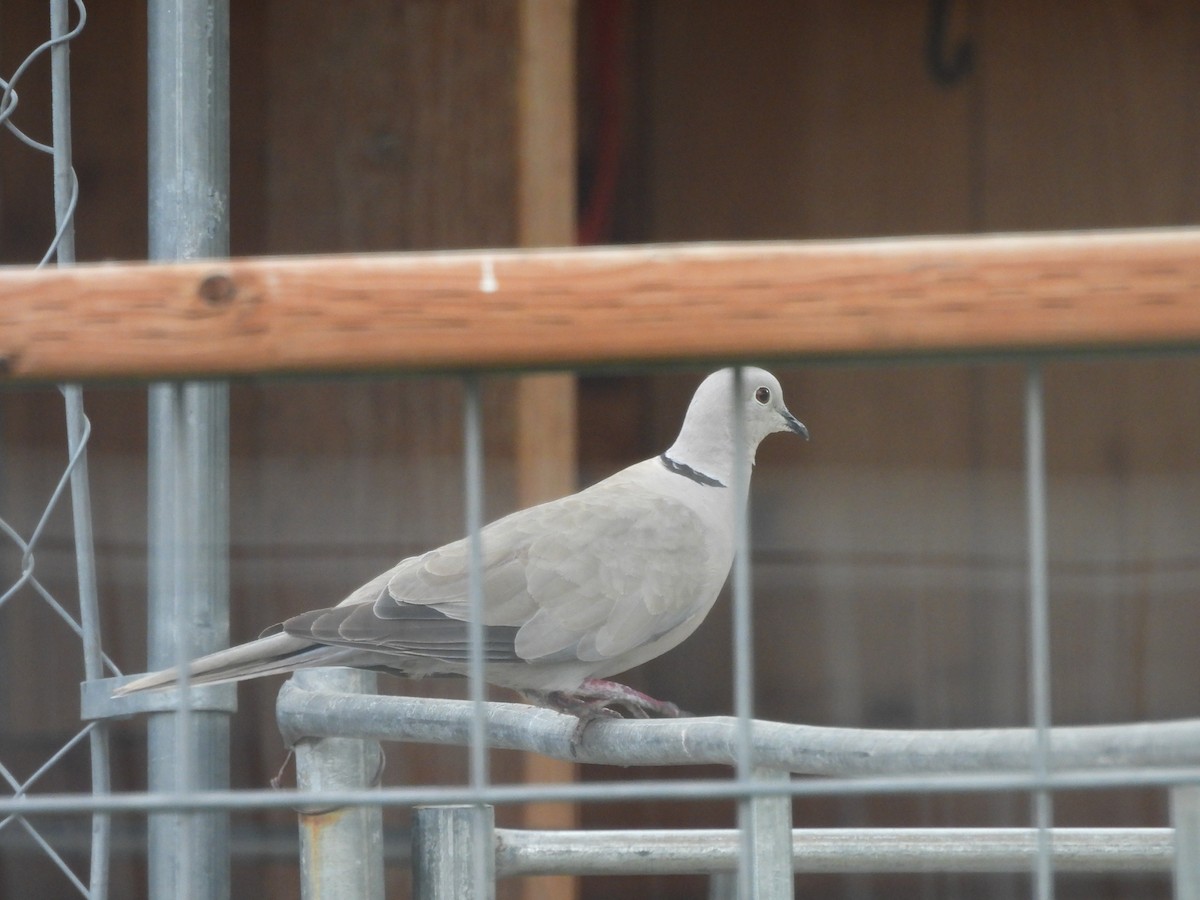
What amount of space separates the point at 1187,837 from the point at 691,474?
3.82 feet

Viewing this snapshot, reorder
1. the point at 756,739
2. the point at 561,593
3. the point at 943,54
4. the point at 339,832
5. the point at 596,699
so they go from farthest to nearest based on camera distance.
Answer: the point at 943,54 < the point at 596,699 < the point at 561,593 < the point at 339,832 < the point at 756,739

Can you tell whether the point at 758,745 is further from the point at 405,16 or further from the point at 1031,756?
the point at 405,16

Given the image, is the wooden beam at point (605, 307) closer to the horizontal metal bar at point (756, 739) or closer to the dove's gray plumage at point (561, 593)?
the horizontal metal bar at point (756, 739)

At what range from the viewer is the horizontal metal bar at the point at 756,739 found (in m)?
0.73

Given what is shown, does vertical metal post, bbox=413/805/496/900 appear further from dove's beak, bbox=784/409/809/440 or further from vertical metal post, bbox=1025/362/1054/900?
dove's beak, bbox=784/409/809/440

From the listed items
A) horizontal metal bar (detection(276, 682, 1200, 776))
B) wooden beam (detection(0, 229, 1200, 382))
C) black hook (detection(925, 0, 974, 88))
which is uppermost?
black hook (detection(925, 0, 974, 88))

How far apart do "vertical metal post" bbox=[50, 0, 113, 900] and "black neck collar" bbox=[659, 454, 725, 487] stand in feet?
2.50

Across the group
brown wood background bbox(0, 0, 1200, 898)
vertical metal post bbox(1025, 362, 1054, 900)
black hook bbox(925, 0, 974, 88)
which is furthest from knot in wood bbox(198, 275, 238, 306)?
black hook bbox(925, 0, 974, 88)

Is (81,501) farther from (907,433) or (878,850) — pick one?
(907,433)

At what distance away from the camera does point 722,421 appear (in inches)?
74.2

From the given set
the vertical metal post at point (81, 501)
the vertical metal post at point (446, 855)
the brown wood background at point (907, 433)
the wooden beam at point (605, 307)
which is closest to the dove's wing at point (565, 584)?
the vertical metal post at point (81, 501)

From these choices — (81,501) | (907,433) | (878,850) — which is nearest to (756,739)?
(878,850)

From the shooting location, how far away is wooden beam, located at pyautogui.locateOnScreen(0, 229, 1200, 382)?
27.1 inches

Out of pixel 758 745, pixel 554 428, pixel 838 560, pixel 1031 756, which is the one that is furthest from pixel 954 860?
pixel 838 560
